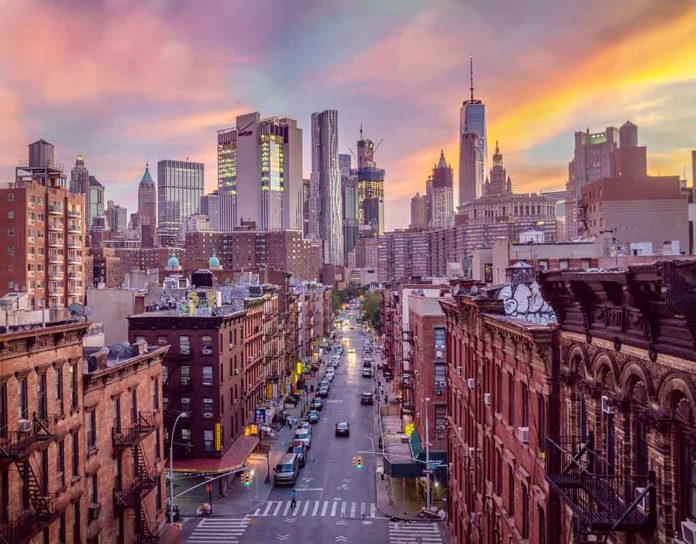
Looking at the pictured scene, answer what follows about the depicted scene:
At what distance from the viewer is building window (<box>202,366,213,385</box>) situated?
6175cm

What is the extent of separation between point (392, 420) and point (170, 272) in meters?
69.8

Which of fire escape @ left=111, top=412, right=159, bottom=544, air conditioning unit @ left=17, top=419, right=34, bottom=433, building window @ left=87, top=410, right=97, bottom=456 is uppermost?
air conditioning unit @ left=17, top=419, right=34, bottom=433

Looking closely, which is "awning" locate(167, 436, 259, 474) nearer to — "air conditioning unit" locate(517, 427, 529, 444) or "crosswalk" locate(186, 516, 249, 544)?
"crosswalk" locate(186, 516, 249, 544)

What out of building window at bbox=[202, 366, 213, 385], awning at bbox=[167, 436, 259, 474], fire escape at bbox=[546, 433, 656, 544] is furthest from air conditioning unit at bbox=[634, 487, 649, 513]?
building window at bbox=[202, 366, 213, 385]

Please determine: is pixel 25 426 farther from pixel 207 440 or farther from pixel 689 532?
pixel 207 440

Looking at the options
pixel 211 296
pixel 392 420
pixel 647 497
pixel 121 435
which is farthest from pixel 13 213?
pixel 647 497

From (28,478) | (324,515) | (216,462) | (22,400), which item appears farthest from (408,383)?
(22,400)

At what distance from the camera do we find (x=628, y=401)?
14867 millimetres

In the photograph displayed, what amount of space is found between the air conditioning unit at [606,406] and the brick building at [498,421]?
3455mm

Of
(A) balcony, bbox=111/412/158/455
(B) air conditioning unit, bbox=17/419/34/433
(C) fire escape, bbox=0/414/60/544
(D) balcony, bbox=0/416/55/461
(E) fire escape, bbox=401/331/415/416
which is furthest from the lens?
(E) fire escape, bbox=401/331/415/416

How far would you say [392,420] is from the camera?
77812 millimetres

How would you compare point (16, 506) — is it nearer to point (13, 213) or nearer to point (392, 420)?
point (392, 420)

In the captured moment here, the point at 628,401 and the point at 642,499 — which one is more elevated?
the point at 628,401

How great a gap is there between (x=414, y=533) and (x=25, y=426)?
30856mm
